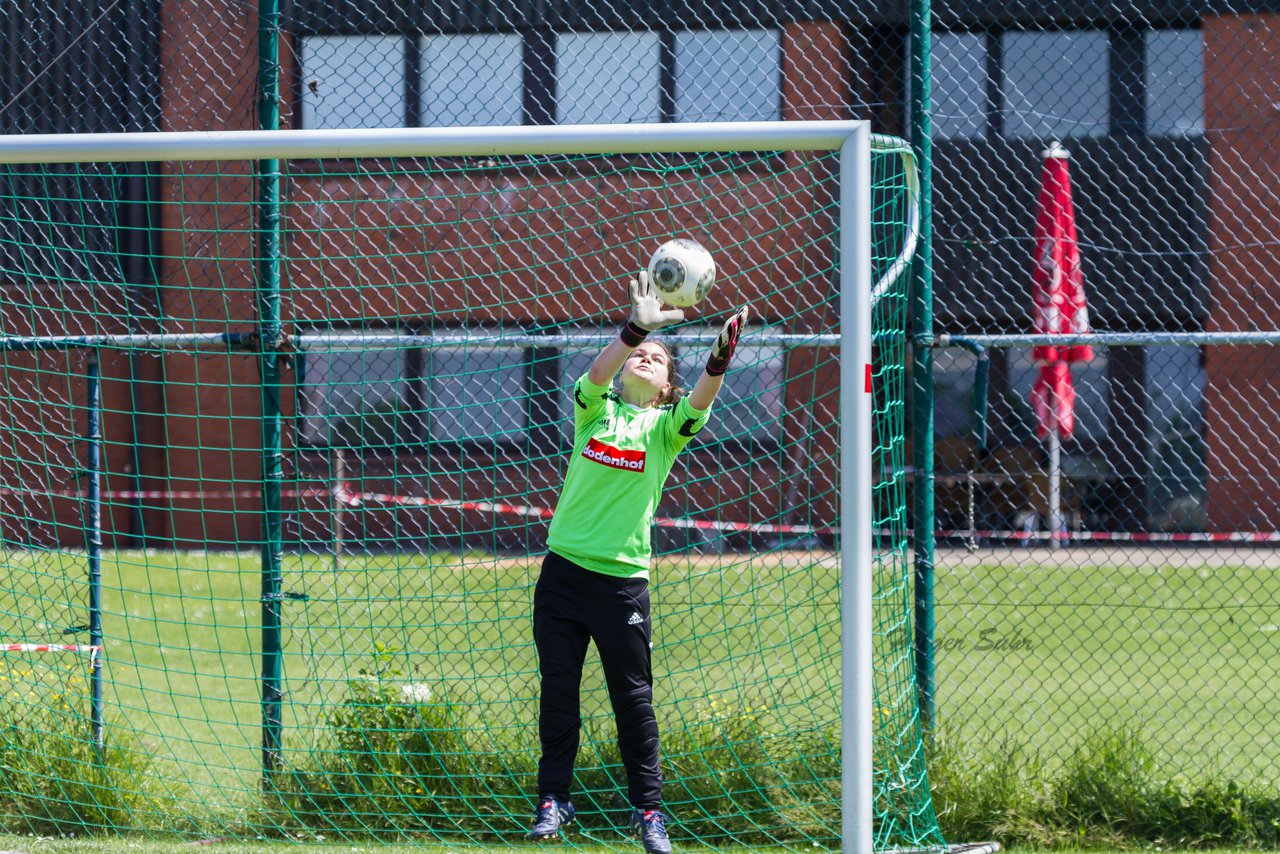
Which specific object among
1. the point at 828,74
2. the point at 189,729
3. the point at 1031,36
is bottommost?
the point at 189,729

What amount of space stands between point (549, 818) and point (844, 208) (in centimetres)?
220

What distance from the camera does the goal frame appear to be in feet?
12.8

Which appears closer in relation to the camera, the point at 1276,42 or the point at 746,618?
the point at 746,618

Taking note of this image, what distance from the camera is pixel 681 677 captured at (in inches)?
286

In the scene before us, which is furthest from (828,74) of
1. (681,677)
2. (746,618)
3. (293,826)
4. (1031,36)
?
(293,826)

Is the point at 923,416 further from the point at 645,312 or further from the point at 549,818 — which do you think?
the point at 549,818

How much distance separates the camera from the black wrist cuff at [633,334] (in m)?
4.21

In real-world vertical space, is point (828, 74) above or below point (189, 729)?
above

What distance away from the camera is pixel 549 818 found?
4223 mm

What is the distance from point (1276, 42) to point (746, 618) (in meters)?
7.49

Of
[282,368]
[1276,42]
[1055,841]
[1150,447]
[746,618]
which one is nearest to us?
[1055,841]

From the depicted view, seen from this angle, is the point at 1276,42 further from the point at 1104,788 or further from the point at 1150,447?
the point at 1104,788

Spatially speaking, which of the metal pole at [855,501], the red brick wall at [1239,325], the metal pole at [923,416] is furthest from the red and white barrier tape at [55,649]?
the red brick wall at [1239,325]

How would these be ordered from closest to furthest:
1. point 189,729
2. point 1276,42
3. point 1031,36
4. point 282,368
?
1. point 282,368
2. point 189,729
3. point 1276,42
4. point 1031,36
